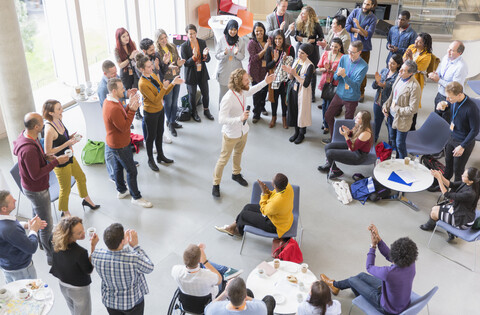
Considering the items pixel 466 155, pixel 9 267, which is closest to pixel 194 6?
pixel 466 155

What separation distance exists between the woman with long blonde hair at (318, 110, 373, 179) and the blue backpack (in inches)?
11.3

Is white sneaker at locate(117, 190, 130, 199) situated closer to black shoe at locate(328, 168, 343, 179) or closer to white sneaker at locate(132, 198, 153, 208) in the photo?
white sneaker at locate(132, 198, 153, 208)

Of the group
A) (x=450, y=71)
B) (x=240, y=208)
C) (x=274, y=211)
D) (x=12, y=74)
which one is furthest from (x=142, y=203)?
(x=450, y=71)

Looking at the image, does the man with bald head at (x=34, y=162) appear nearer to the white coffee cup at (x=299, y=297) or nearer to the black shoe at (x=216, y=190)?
the black shoe at (x=216, y=190)

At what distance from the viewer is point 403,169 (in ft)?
21.8

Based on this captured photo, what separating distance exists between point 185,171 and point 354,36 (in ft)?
14.5

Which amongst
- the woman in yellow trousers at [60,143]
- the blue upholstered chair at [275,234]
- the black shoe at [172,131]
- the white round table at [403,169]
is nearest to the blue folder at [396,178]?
the white round table at [403,169]

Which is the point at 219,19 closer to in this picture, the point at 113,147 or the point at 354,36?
the point at 354,36

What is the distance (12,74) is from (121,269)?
304 cm

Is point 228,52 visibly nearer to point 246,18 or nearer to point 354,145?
point 354,145

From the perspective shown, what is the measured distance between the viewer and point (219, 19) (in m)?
11.0

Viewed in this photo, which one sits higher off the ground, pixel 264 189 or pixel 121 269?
pixel 121 269

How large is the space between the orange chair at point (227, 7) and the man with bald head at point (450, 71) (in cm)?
674

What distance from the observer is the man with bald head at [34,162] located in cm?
494
